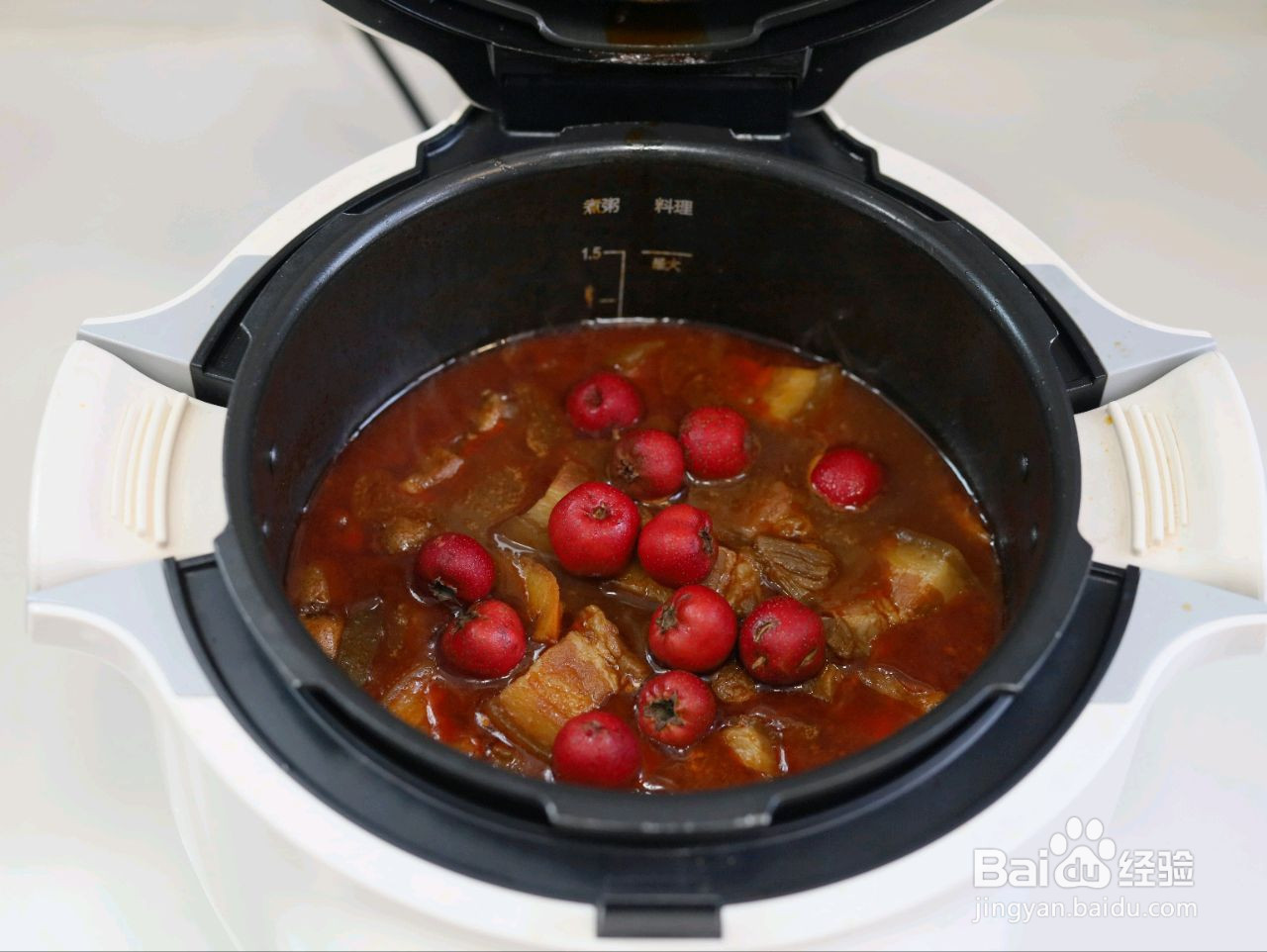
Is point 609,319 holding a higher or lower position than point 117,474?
higher

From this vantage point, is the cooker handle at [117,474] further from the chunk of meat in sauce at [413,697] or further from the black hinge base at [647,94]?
the black hinge base at [647,94]

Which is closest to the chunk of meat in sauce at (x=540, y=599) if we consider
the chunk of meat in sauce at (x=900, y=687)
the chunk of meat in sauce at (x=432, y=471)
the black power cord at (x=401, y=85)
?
the chunk of meat in sauce at (x=432, y=471)

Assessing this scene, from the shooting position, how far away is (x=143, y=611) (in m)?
1.02

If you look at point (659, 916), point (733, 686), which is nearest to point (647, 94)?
point (733, 686)

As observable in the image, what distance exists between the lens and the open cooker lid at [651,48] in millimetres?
1281

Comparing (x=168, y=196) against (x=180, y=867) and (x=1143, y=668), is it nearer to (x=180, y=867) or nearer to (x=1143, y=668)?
(x=180, y=867)

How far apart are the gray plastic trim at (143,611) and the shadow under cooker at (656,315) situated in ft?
0.04

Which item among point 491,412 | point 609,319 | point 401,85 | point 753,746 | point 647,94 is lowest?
point 753,746

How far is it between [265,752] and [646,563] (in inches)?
14.5

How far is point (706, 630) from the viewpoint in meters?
1.13

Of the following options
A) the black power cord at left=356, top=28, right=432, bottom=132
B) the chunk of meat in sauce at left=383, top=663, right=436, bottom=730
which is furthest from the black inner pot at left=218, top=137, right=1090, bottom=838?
the black power cord at left=356, top=28, right=432, bottom=132

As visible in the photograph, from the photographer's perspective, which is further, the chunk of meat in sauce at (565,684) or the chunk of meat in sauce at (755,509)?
the chunk of meat in sauce at (755,509)

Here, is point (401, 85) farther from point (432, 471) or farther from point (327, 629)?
point (327, 629)

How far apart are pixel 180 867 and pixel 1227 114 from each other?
1.46 meters
